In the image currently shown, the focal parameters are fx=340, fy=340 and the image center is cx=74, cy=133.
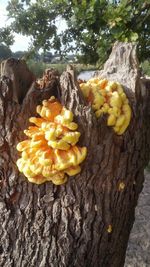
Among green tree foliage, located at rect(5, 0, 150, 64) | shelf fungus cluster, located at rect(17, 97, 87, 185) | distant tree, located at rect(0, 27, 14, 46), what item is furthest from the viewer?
distant tree, located at rect(0, 27, 14, 46)

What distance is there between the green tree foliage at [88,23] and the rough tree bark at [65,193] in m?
1.66

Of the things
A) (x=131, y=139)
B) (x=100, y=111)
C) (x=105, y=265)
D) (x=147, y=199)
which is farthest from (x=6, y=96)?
(x=147, y=199)

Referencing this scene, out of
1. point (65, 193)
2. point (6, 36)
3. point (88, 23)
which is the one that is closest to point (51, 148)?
point (65, 193)

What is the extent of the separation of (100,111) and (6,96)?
316mm

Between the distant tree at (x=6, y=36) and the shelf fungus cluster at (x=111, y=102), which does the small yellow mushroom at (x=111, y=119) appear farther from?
the distant tree at (x=6, y=36)

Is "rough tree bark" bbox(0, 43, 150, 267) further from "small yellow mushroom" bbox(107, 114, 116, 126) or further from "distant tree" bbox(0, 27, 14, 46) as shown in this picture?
"distant tree" bbox(0, 27, 14, 46)

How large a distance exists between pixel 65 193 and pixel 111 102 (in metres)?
0.35

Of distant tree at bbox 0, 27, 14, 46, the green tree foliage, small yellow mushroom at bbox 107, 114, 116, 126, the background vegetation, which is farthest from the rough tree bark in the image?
distant tree at bbox 0, 27, 14, 46

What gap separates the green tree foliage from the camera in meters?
2.75

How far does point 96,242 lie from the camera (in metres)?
1.21

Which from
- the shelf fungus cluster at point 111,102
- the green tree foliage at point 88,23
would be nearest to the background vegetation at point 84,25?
the green tree foliage at point 88,23

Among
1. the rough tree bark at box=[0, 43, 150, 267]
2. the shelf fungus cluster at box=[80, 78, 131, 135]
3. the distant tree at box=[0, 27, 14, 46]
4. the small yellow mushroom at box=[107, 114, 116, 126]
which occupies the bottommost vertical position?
the rough tree bark at box=[0, 43, 150, 267]

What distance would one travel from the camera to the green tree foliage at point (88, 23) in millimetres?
2754

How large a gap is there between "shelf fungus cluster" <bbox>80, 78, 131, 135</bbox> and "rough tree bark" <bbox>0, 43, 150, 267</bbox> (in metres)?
0.03
